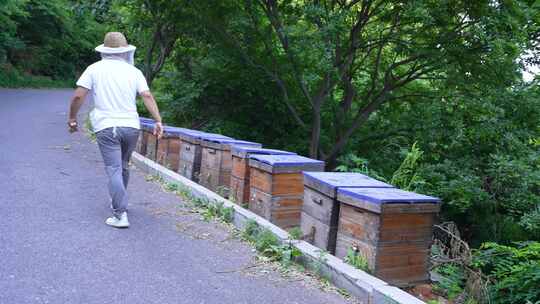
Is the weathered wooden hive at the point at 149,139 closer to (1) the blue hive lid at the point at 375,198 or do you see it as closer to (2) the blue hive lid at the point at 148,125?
(2) the blue hive lid at the point at 148,125

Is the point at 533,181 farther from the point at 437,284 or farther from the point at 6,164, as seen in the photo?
the point at 6,164

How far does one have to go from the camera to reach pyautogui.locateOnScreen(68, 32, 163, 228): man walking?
5.99 m

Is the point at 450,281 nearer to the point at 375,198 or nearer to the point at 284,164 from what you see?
the point at 375,198

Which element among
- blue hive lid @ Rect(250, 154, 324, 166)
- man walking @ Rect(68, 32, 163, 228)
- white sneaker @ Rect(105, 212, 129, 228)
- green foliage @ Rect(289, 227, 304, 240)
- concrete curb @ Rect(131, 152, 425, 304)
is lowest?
white sneaker @ Rect(105, 212, 129, 228)

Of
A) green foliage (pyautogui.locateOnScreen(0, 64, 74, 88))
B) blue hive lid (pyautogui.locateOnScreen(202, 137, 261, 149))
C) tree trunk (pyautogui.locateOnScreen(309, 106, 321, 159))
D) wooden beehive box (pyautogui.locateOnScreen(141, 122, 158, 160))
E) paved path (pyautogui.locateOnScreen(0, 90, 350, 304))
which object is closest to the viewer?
paved path (pyautogui.locateOnScreen(0, 90, 350, 304))

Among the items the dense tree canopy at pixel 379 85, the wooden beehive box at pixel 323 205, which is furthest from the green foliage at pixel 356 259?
the dense tree canopy at pixel 379 85

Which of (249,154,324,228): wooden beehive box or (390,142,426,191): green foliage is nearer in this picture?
(249,154,324,228): wooden beehive box

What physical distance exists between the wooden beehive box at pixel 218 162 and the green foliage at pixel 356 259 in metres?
3.03

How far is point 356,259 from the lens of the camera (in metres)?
4.84

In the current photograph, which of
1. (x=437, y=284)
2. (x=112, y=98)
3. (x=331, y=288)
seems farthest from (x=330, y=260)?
(x=112, y=98)

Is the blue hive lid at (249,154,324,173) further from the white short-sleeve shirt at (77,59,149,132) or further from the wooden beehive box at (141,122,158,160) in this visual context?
the wooden beehive box at (141,122,158,160)

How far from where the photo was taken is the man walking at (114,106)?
19.7 ft

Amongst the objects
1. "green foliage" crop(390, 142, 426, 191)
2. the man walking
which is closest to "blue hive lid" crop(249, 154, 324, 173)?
the man walking

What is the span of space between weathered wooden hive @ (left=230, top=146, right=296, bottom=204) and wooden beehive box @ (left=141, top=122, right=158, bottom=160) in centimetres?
356
